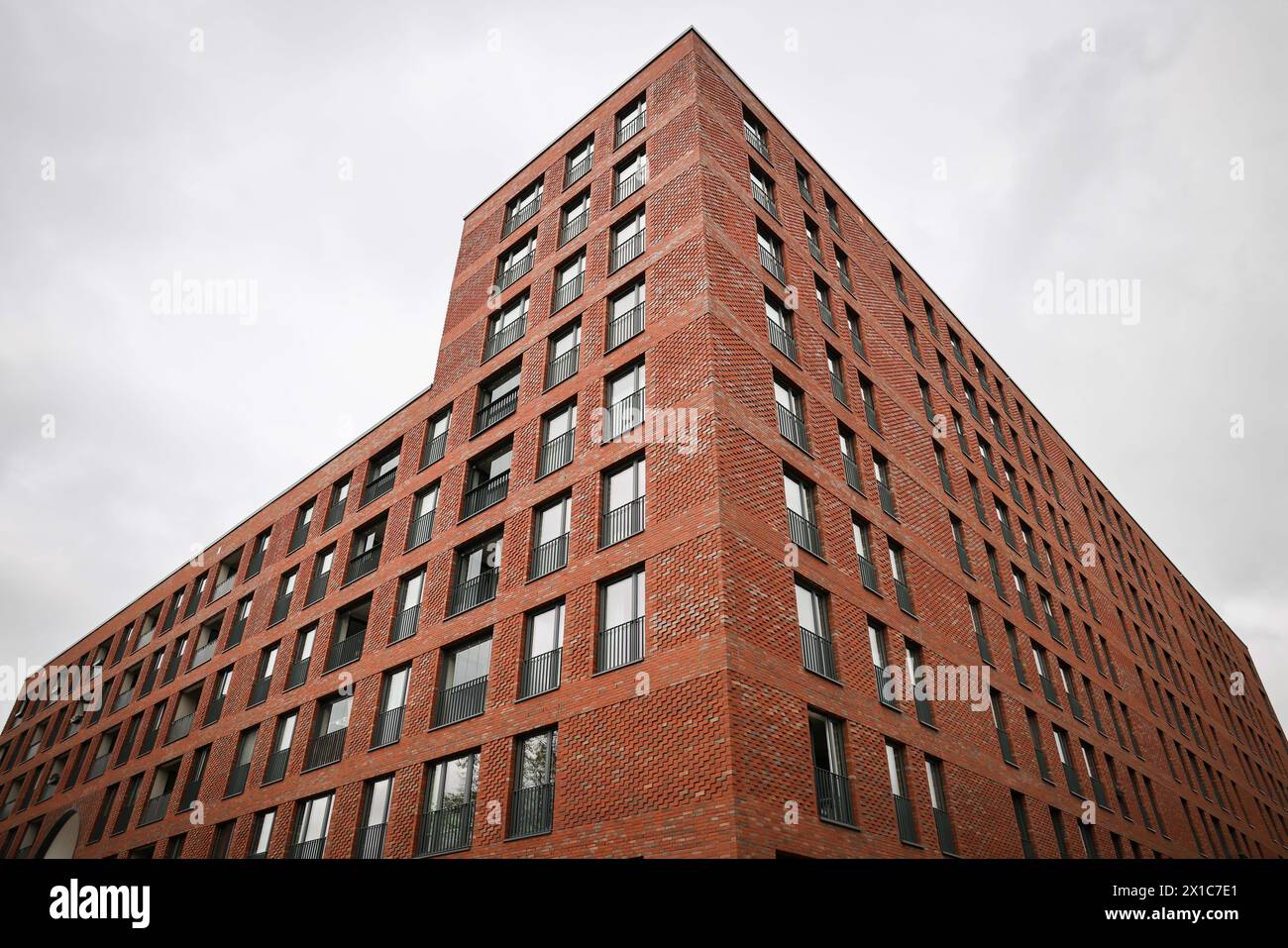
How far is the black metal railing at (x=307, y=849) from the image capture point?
→ 20.7 meters

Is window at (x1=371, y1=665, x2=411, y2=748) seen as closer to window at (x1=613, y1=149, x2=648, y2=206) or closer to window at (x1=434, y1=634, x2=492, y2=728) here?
window at (x1=434, y1=634, x2=492, y2=728)

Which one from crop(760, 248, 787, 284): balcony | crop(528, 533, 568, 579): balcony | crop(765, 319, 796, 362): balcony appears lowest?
crop(528, 533, 568, 579): balcony

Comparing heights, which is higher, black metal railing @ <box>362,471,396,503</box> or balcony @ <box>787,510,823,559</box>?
black metal railing @ <box>362,471,396,503</box>

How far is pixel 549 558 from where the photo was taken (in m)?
19.3

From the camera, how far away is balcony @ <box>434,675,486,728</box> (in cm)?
1891

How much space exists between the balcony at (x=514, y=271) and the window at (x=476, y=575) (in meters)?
9.35

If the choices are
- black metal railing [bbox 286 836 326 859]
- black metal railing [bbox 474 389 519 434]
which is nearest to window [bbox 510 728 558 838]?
black metal railing [bbox 286 836 326 859]

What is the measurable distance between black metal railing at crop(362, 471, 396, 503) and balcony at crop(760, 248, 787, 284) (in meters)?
13.0

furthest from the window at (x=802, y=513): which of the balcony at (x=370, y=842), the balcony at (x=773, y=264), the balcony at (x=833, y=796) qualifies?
the balcony at (x=370, y=842)

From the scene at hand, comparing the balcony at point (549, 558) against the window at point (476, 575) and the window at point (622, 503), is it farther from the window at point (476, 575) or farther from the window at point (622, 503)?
the window at point (476, 575)

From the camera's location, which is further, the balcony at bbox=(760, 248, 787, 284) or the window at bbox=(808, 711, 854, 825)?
the balcony at bbox=(760, 248, 787, 284)

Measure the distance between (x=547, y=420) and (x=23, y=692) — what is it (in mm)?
43906
